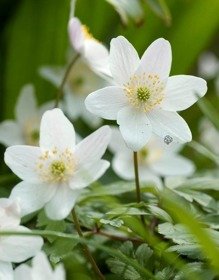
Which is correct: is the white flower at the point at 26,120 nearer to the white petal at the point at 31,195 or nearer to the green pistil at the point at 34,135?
the green pistil at the point at 34,135

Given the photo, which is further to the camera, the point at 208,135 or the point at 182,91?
the point at 208,135

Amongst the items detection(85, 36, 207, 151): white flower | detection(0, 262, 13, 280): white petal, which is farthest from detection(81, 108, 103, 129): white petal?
detection(0, 262, 13, 280): white petal

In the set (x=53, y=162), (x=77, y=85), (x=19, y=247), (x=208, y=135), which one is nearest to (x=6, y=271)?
(x=19, y=247)

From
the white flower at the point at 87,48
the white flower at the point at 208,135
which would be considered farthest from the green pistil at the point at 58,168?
the white flower at the point at 208,135

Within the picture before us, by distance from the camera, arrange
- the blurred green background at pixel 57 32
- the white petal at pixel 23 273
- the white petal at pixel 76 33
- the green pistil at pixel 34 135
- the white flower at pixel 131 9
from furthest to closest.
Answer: the blurred green background at pixel 57 32, the green pistil at pixel 34 135, the white flower at pixel 131 9, the white petal at pixel 76 33, the white petal at pixel 23 273

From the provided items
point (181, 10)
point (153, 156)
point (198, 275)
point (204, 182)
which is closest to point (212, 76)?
point (181, 10)

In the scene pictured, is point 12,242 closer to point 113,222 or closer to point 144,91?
point 113,222

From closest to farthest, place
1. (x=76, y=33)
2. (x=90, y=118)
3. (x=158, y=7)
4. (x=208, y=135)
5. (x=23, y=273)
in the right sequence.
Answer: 1. (x=23, y=273)
2. (x=76, y=33)
3. (x=158, y=7)
4. (x=90, y=118)
5. (x=208, y=135)

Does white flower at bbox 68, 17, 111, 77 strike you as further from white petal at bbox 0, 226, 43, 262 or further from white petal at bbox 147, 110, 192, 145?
white petal at bbox 0, 226, 43, 262
